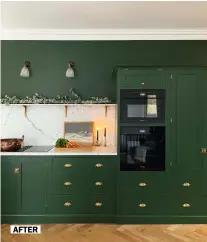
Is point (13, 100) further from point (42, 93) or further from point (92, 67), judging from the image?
point (92, 67)

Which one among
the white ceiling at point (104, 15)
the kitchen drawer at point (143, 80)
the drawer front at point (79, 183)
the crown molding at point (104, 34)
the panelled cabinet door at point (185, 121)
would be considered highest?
the white ceiling at point (104, 15)

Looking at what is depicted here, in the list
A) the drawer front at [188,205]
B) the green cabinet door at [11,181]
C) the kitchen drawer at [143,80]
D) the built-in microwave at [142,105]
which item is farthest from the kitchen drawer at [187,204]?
the green cabinet door at [11,181]

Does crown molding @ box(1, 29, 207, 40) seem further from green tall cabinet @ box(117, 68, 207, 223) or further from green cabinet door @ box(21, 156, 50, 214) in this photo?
green cabinet door @ box(21, 156, 50, 214)

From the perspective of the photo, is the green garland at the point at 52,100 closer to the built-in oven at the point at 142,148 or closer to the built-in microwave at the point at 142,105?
the built-in microwave at the point at 142,105

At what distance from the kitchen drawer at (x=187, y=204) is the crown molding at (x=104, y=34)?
2.31 m

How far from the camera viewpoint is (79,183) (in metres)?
2.94

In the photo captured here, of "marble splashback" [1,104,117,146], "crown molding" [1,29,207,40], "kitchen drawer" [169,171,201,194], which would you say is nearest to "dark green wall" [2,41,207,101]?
"crown molding" [1,29,207,40]

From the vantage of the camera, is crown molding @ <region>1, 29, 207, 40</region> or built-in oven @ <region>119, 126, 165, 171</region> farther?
crown molding @ <region>1, 29, 207, 40</region>

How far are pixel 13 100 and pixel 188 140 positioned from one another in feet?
8.40

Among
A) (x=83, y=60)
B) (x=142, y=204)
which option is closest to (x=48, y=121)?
(x=83, y=60)

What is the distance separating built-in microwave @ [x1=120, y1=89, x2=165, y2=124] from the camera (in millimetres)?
2934

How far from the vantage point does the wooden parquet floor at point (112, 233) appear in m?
2.61

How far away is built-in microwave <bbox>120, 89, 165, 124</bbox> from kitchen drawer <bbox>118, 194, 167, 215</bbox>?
100cm

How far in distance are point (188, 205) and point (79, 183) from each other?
1.48m
